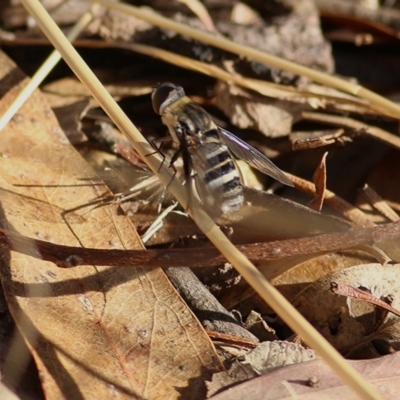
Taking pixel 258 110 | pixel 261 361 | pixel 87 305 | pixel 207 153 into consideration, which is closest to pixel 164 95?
pixel 207 153

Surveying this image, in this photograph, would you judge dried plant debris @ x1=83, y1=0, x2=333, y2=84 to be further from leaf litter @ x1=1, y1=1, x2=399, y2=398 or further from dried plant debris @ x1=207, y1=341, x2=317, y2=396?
dried plant debris @ x1=207, y1=341, x2=317, y2=396

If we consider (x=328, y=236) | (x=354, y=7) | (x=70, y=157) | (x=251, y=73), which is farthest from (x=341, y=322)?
(x=354, y=7)

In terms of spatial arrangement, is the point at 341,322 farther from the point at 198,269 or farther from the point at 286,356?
the point at 198,269

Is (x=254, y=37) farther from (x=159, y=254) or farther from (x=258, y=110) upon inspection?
(x=159, y=254)

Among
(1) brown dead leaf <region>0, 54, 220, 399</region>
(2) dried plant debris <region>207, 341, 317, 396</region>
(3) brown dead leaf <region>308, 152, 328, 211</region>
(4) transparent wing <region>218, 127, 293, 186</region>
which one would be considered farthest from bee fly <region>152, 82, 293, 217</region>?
(2) dried plant debris <region>207, 341, 317, 396</region>

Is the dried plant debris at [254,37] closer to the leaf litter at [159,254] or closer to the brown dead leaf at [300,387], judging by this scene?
the leaf litter at [159,254]

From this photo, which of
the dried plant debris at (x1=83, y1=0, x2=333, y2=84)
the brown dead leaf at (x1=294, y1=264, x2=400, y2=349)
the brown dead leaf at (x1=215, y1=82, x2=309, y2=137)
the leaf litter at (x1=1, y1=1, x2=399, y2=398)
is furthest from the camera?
the dried plant debris at (x1=83, y1=0, x2=333, y2=84)

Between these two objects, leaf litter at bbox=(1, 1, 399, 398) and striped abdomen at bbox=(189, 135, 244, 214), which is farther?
striped abdomen at bbox=(189, 135, 244, 214)
